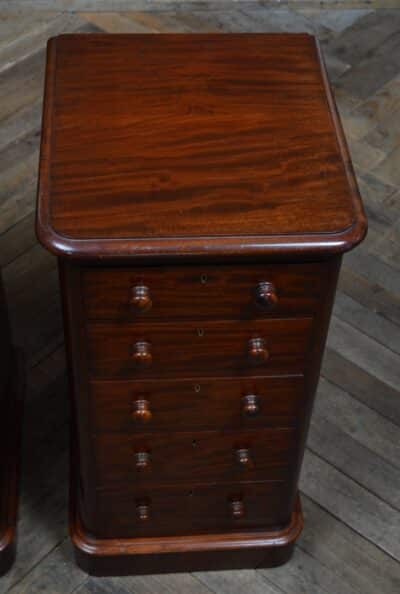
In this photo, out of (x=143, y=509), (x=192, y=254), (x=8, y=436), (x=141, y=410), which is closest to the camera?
(x=192, y=254)

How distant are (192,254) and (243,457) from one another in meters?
0.48

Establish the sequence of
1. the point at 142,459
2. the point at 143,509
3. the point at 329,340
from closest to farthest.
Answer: the point at 142,459 < the point at 143,509 < the point at 329,340

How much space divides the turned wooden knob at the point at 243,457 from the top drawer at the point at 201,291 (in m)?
0.33

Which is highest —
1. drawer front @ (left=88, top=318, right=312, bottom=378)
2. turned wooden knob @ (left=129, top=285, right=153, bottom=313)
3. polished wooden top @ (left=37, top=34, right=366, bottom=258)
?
polished wooden top @ (left=37, top=34, right=366, bottom=258)

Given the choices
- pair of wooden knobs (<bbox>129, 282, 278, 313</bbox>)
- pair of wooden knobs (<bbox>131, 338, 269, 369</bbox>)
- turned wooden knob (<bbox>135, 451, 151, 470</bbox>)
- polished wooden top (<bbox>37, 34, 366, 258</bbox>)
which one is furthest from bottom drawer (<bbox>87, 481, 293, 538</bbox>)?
polished wooden top (<bbox>37, 34, 366, 258</bbox>)

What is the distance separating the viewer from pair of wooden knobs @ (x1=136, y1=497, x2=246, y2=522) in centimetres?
157

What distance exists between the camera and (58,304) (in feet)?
7.19

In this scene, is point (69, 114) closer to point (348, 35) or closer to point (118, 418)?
point (118, 418)

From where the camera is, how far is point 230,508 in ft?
5.23

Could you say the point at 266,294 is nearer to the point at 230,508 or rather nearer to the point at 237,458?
the point at 237,458

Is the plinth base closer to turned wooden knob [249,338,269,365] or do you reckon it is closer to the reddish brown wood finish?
the reddish brown wood finish

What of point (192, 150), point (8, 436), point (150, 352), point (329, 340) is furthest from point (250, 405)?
point (329, 340)

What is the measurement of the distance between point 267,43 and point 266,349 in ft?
1.73

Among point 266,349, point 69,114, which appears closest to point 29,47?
point 69,114
